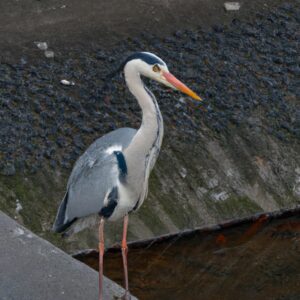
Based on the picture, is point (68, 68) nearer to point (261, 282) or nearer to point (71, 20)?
point (71, 20)

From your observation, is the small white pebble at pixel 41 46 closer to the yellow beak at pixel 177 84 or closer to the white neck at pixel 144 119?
the white neck at pixel 144 119

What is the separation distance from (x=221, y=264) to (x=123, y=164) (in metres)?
2.70

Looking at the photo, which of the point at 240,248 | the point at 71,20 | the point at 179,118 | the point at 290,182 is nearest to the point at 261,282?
the point at 240,248

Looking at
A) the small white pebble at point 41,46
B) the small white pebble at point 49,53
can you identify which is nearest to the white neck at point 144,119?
the small white pebble at point 49,53

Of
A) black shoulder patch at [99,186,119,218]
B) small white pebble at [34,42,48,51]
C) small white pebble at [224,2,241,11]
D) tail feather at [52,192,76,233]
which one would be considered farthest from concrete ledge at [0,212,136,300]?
small white pebble at [224,2,241,11]

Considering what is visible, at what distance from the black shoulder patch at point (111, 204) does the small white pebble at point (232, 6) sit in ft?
17.6

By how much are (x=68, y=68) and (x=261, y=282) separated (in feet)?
10.7

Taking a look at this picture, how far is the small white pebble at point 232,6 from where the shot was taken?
11438 mm

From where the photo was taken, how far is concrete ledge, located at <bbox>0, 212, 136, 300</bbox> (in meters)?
6.09

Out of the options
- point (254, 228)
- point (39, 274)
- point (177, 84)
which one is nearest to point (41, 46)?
point (254, 228)

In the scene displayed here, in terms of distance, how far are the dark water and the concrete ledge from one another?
183cm

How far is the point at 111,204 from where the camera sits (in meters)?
6.64

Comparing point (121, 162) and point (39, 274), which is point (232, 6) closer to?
point (121, 162)

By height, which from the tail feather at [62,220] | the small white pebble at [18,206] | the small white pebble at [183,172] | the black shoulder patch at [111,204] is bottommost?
the small white pebble at [183,172]
